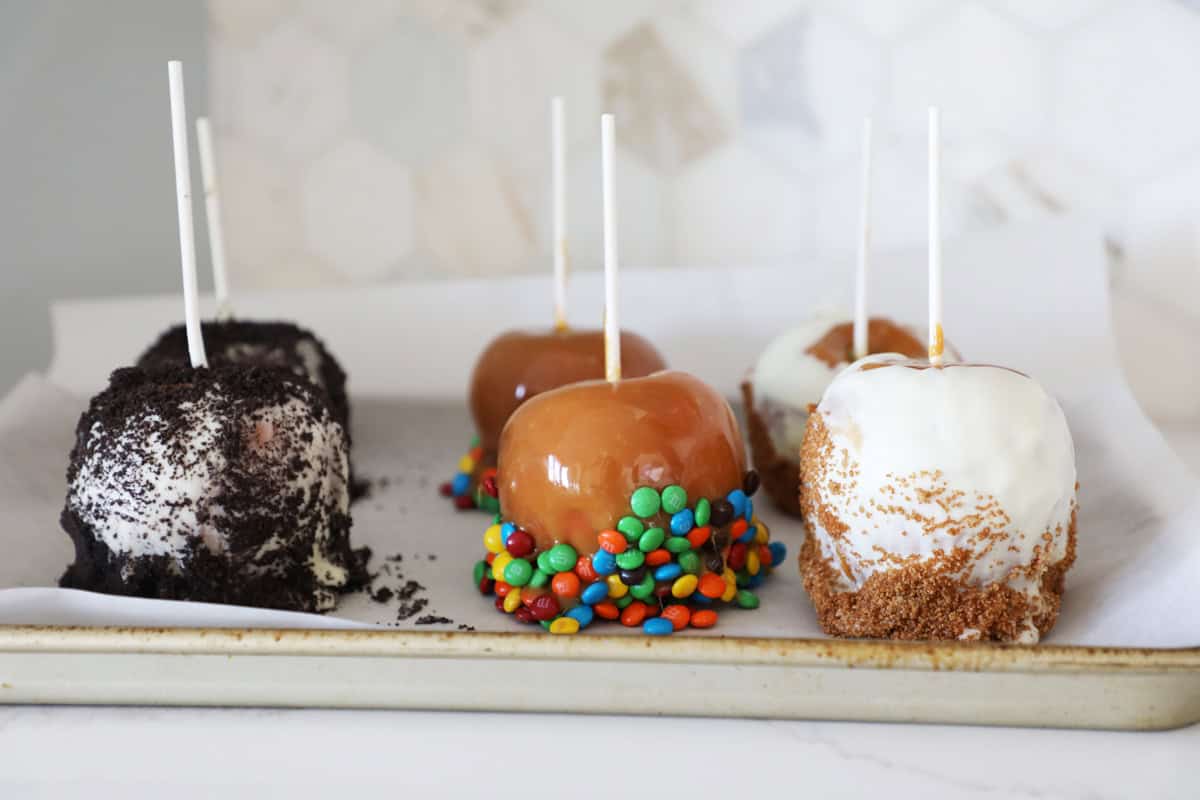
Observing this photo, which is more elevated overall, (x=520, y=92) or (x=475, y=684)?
(x=520, y=92)

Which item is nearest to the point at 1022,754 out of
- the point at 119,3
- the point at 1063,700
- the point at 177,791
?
the point at 1063,700

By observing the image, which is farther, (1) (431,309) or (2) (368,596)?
(1) (431,309)

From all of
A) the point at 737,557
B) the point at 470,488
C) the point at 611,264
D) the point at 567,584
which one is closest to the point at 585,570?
the point at 567,584

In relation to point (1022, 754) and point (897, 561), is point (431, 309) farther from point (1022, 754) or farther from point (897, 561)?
point (1022, 754)

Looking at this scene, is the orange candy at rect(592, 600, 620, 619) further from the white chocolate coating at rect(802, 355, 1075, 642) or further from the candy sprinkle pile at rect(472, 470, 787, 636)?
the white chocolate coating at rect(802, 355, 1075, 642)

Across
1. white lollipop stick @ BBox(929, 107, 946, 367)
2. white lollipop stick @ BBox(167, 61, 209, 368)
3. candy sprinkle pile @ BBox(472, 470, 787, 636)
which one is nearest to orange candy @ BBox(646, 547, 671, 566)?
candy sprinkle pile @ BBox(472, 470, 787, 636)

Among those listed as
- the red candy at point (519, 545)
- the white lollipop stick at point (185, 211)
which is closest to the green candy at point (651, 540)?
the red candy at point (519, 545)
